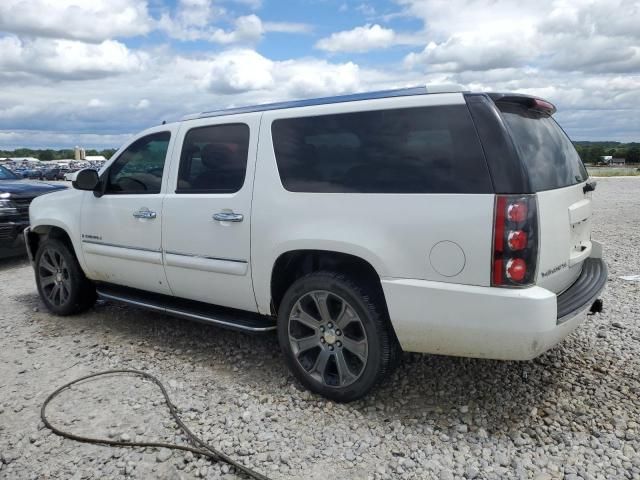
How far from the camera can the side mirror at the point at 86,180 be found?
4750 millimetres

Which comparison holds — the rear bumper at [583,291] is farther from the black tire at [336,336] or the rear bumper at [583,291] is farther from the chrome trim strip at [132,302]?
the chrome trim strip at [132,302]

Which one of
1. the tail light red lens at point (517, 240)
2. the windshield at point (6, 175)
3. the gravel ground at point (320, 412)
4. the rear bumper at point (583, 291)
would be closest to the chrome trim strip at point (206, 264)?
the gravel ground at point (320, 412)

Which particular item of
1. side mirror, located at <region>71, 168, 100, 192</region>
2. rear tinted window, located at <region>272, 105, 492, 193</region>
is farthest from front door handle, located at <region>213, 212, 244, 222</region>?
side mirror, located at <region>71, 168, 100, 192</region>

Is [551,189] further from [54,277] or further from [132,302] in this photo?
[54,277]

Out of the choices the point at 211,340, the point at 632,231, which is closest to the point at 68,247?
the point at 211,340

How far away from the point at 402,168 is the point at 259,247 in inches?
45.4

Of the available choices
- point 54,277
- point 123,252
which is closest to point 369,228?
point 123,252

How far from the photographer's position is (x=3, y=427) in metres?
3.34

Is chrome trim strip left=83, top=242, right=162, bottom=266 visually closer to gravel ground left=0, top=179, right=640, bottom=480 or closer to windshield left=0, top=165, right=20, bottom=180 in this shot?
gravel ground left=0, top=179, right=640, bottom=480

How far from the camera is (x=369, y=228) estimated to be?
10.4ft

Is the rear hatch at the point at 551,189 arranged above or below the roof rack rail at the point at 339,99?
below

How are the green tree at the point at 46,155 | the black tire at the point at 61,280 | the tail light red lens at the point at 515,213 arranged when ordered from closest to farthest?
the tail light red lens at the point at 515,213 → the black tire at the point at 61,280 → the green tree at the point at 46,155

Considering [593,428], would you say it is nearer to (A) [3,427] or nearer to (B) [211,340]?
(B) [211,340]

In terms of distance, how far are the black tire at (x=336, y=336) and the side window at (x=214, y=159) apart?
0.97 metres
